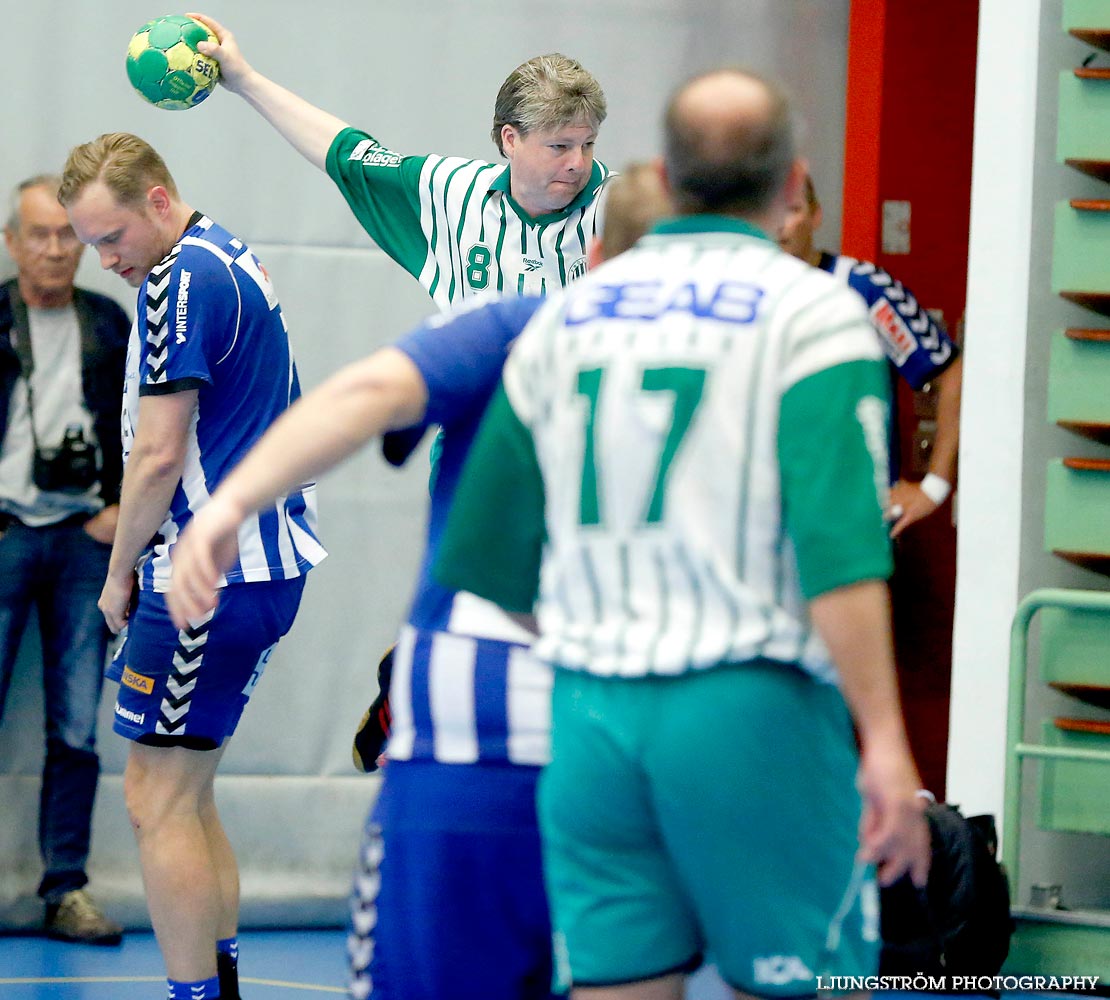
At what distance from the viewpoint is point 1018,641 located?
4.67 metres

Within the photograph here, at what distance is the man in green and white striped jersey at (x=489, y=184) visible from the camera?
418 centimetres

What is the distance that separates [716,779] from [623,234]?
2.44 feet

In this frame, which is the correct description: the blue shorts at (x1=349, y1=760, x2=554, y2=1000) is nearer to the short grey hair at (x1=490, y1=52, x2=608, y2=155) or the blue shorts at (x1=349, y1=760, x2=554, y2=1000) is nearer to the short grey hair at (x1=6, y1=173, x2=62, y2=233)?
the short grey hair at (x1=490, y1=52, x2=608, y2=155)

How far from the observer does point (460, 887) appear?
7.07 feet

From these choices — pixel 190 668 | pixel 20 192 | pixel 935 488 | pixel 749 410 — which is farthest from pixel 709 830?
pixel 20 192

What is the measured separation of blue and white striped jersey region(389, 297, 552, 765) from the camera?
7.15 ft

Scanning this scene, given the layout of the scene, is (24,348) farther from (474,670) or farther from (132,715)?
(474,670)

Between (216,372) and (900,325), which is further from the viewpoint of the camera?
(900,325)

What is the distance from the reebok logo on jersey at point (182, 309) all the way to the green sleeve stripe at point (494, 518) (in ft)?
6.15

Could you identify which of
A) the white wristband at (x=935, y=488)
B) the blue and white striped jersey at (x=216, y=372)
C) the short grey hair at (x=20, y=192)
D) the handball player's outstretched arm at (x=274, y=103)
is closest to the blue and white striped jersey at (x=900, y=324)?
the white wristband at (x=935, y=488)

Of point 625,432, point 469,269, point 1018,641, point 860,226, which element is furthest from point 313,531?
point 860,226

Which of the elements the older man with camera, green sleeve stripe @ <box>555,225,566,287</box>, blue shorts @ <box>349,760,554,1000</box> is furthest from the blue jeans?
blue shorts @ <box>349,760,554,1000</box>

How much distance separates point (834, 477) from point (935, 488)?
3.31 meters

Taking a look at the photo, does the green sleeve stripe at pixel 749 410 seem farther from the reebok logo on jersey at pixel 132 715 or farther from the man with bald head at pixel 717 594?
the reebok logo on jersey at pixel 132 715
